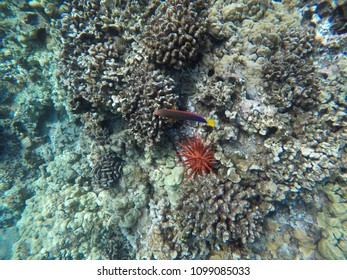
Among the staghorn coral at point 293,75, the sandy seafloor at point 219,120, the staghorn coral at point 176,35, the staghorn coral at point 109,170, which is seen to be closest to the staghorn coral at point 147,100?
the sandy seafloor at point 219,120

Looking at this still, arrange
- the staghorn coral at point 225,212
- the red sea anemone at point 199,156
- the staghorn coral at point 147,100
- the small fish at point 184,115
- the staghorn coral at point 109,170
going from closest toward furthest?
1. the small fish at point 184,115
2. the staghorn coral at point 225,212
3. the red sea anemone at point 199,156
4. the staghorn coral at point 147,100
5. the staghorn coral at point 109,170

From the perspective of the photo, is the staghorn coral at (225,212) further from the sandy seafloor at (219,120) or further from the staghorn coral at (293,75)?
the staghorn coral at (293,75)

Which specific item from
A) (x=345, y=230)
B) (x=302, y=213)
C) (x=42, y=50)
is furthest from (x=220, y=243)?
(x=42, y=50)

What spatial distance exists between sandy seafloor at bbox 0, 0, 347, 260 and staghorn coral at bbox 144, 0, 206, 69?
0.03m

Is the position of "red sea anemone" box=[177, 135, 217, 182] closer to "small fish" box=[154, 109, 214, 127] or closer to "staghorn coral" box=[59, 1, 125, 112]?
"small fish" box=[154, 109, 214, 127]

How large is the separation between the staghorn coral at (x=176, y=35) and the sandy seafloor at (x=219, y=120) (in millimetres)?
27

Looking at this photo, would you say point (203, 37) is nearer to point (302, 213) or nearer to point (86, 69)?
point (86, 69)

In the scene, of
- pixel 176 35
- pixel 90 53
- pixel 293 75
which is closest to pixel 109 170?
pixel 90 53

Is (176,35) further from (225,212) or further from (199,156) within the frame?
(225,212)

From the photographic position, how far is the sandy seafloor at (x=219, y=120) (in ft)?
11.7

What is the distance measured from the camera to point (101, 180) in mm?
5211

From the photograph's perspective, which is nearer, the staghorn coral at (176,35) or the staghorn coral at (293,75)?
the staghorn coral at (293,75)

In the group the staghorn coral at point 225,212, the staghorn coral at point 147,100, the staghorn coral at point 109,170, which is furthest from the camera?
the staghorn coral at point 109,170

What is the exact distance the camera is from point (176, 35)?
3.70 meters
